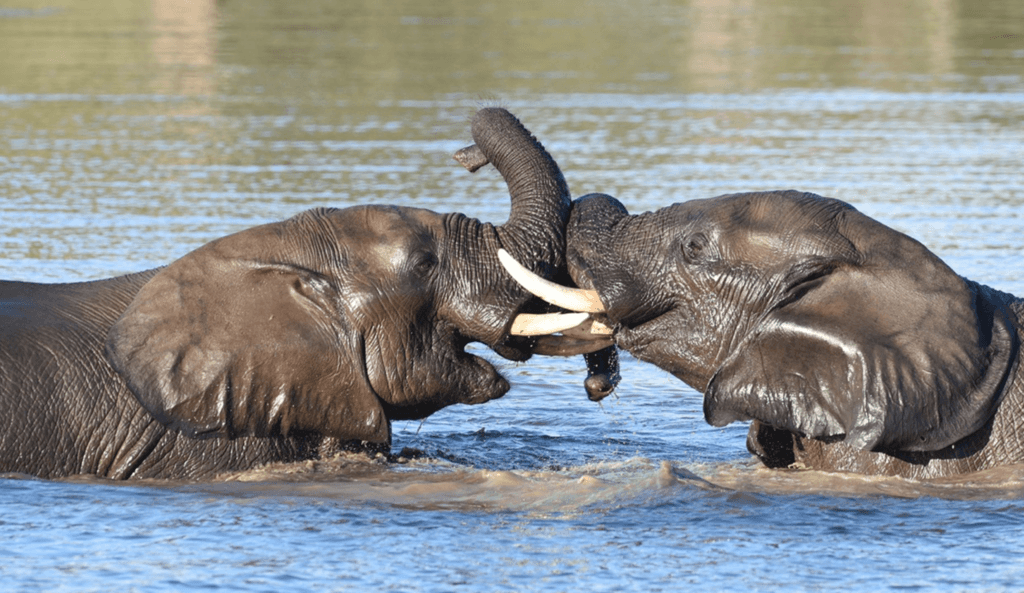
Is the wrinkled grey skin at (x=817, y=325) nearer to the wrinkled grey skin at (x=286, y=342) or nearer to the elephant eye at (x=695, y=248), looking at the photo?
the elephant eye at (x=695, y=248)

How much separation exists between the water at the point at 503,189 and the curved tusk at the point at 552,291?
96 centimetres

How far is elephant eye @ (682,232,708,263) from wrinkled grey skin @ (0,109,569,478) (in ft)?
2.22

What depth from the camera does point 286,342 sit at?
8.71 meters

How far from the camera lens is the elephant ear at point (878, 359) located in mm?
8008

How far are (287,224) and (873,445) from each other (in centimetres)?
332

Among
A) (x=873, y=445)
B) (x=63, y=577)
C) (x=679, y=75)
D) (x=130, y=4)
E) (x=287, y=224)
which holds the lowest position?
(x=63, y=577)

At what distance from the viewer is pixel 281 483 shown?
8.85 metres

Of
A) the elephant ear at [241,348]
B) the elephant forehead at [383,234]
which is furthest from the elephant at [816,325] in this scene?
the elephant ear at [241,348]

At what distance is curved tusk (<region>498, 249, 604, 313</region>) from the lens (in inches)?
334

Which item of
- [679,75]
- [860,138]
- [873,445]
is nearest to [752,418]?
[873,445]

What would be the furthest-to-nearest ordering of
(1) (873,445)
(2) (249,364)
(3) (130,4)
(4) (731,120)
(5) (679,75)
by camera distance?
(3) (130,4) → (5) (679,75) → (4) (731,120) → (2) (249,364) → (1) (873,445)

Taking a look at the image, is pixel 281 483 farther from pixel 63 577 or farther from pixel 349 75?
pixel 349 75

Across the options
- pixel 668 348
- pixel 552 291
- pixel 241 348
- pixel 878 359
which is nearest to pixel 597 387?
pixel 668 348

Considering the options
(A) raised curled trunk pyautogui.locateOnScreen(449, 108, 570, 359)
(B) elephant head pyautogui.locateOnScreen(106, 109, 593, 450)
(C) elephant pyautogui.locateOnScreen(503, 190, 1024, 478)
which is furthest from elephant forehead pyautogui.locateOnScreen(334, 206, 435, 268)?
(C) elephant pyautogui.locateOnScreen(503, 190, 1024, 478)
